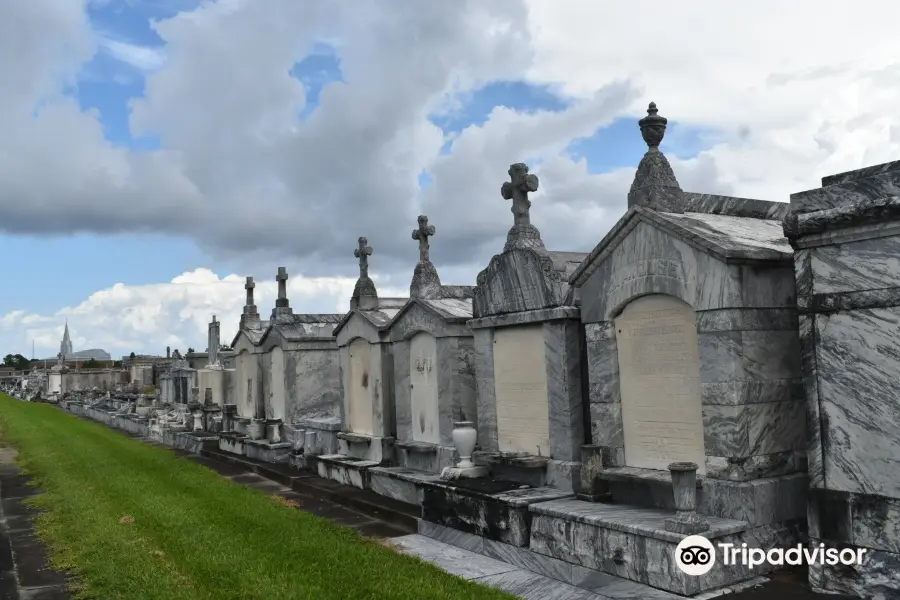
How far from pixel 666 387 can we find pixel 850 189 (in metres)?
2.49

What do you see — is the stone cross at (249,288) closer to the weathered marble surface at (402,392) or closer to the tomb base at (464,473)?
the weathered marble surface at (402,392)

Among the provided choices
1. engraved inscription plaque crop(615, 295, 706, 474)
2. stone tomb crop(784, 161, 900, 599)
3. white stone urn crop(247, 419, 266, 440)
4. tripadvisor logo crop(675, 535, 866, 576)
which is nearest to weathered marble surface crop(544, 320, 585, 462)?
engraved inscription plaque crop(615, 295, 706, 474)

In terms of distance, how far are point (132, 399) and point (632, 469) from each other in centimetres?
2848

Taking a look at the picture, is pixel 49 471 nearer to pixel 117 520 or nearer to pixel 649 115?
pixel 117 520

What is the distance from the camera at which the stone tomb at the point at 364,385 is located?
12359mm

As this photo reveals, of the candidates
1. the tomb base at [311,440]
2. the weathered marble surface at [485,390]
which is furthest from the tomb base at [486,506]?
the tomb base at [311,440]

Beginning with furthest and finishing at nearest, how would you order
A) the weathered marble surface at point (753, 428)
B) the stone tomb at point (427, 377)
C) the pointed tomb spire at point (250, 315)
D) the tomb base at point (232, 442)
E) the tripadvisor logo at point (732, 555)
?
the pointed tomb spire at point (250, 315)
the tomb base at point (232, 442)
the stone tomb at point (427, 377)
the weathered marble surface at point (753, 428)
the tripadvisor logo at point (732, 555)

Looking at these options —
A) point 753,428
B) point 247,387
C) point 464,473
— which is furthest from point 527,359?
point 247,387

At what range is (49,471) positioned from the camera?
14805 millimetres

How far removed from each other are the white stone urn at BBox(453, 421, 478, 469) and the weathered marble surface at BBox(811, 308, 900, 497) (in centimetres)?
451

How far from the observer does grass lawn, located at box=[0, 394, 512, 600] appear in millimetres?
6699

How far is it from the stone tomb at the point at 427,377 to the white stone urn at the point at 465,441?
68 cm

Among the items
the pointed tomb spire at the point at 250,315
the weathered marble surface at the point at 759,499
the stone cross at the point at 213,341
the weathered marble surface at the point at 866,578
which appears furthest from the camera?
the stone cross at the point at 213,341

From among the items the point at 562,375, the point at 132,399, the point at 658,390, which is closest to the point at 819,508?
the point at 658,390
